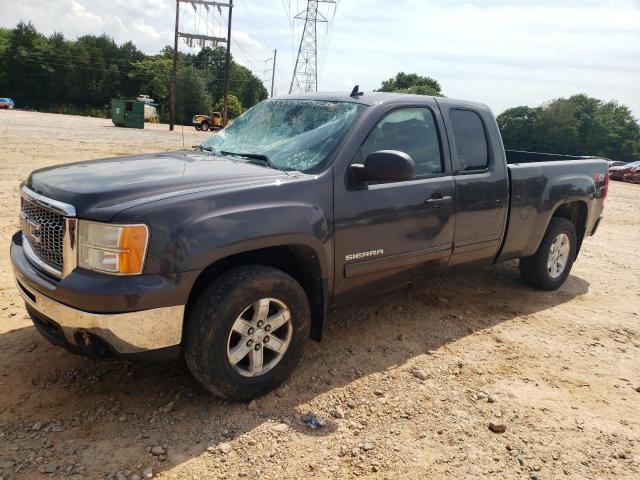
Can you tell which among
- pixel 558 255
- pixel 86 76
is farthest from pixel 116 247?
pixel 86 76

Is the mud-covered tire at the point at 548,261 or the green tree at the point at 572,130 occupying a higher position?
the green tree at the point at 572,130

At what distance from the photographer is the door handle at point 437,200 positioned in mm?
3888

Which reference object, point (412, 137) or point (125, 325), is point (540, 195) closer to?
point (412, 137)

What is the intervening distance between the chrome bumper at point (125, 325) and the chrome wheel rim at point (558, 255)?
13.3 feet

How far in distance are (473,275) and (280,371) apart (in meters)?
3.47

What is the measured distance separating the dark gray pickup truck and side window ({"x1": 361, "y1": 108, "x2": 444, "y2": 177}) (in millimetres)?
14

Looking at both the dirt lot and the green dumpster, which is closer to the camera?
the dirt lot

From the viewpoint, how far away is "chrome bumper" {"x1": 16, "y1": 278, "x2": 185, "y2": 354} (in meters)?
2.58

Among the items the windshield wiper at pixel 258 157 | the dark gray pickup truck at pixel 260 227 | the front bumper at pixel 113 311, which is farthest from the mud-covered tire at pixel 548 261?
the front bumper at pixel 113 311

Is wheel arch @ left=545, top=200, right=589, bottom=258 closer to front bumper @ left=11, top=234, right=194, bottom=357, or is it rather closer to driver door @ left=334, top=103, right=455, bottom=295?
driver door @ left=334, top=103, right=455, bottom=295

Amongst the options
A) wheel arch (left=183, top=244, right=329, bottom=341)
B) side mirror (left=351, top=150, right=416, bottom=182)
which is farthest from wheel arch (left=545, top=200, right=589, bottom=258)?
wheel arch (left=183, top=244, right=329, bottom=341)

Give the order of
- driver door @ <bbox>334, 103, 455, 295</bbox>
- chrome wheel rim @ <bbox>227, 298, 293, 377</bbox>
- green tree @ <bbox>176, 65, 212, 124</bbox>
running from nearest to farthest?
1. chrome wheel rim @ <bbox>227, 298, 293, 377</bbox>
2. driver door @ <bbox>334, 103, 455, 295</bbox>
3. green tree @ <bbox>176, 65, 212, 124</bbox>

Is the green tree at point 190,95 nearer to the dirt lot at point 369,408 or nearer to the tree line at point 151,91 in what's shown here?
the tree line at point 151,91

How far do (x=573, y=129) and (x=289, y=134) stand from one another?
56131 mm
